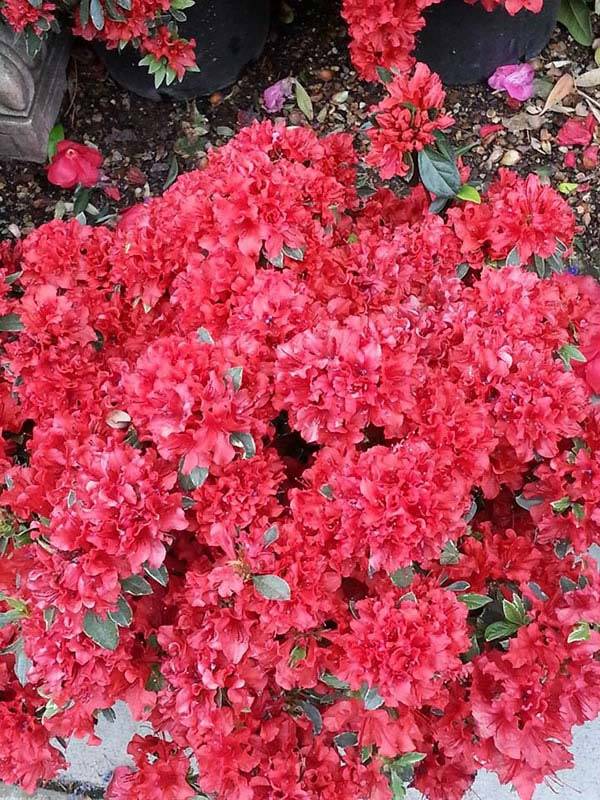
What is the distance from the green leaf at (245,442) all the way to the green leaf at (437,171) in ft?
1.87

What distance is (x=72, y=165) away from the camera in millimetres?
2285

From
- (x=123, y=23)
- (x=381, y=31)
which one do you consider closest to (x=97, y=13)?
(x=123, y=23)

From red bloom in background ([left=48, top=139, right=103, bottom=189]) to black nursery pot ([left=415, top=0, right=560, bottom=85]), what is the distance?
3.19 ft

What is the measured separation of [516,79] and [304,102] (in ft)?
A: 1.99

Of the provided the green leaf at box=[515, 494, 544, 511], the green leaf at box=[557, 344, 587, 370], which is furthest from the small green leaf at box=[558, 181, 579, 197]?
the green leaf at box=[515, 494, 544, 511]

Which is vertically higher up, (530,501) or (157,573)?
(157,573)

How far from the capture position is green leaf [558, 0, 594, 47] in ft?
7.79

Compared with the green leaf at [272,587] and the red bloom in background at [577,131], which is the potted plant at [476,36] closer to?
the red bloom in background at [577,131]

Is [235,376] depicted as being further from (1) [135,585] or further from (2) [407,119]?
(2) [407,119]

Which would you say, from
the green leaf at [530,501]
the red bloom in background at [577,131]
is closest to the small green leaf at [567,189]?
the red bloom in background at [577,131]

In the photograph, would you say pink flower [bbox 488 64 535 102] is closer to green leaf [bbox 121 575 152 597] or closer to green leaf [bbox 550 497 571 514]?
green leaf [bbox 550 497 571 514]

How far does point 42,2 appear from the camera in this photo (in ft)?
6.00

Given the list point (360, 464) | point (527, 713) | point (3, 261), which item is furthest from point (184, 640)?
point (3, 261)

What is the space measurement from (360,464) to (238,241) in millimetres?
373
